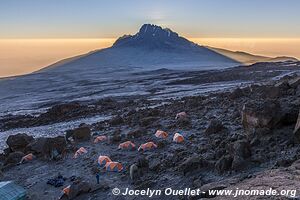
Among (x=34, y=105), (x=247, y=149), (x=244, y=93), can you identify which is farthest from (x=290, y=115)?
(x=34, y=105)

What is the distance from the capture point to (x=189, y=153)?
52.9ft

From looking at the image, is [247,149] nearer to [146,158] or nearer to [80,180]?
[146,158]

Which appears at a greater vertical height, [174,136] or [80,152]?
[174,136]

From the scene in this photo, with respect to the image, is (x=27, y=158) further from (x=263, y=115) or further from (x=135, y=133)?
(x=263, y=115)

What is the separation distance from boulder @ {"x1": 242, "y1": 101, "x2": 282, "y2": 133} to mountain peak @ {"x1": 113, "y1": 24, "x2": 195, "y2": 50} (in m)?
119

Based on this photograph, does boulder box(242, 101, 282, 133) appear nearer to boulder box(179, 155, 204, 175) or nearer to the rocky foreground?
the rocky foreground

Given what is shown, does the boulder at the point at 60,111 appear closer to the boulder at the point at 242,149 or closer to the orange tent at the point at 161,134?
the orange tent at the point at 161,134

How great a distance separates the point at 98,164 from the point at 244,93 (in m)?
11.7

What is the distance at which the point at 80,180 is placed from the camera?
15.7 meters

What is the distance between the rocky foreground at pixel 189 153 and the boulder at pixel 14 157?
0.02 meters

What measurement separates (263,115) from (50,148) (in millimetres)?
10905

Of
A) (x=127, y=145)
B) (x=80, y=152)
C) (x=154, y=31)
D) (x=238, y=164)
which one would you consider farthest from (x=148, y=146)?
(x=154, y=31)

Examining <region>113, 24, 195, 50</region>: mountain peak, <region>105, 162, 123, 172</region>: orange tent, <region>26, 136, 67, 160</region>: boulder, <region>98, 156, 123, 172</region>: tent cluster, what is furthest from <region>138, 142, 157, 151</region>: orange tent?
<region>113, 24, 195, 50</region>: mountain peak

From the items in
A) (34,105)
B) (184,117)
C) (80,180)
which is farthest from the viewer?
(34,105)
